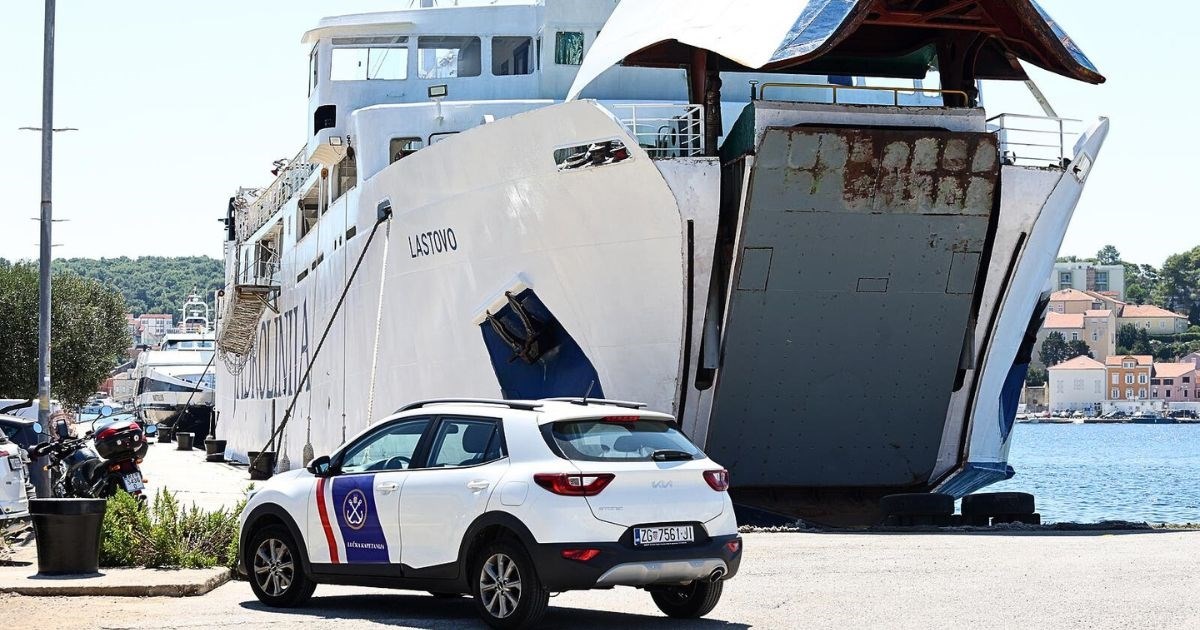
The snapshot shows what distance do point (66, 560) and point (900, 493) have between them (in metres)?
9.79

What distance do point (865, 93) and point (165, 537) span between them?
41.6ft

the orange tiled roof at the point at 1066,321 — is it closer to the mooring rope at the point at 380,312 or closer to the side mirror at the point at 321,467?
the mooring rope at the point at 380,312

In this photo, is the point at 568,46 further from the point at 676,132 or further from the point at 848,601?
the point at 848,601

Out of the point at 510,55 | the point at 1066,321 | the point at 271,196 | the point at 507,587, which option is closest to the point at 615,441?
the point at 507,587

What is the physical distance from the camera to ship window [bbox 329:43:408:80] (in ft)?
83.2

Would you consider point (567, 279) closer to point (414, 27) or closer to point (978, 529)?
point (978, 529)

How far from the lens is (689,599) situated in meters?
9.55

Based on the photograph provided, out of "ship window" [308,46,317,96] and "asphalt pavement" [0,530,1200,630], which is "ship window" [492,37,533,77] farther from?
"asphalt pavement" [0,530,1200,630]

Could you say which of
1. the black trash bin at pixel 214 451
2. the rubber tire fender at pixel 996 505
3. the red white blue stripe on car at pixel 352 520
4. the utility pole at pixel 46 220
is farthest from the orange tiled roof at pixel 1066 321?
the red white blue stripe on car at pixel 352 520

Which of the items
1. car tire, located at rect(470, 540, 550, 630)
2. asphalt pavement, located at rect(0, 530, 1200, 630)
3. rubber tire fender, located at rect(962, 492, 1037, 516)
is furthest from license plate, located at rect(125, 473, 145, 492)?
rubber tire fender, located at rect(962, 492, 1037, 516)

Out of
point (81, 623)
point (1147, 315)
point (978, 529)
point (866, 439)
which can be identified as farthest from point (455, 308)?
Answer: point (1147, 315)

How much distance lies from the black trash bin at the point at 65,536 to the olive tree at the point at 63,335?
1884 inches

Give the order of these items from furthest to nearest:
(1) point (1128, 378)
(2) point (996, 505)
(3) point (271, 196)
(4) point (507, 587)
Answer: (1) point (1128, 378) → (3) point (271, 196) → (2) point (996, 505) → (4) point (507, 587)

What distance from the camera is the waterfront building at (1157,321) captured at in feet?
643
